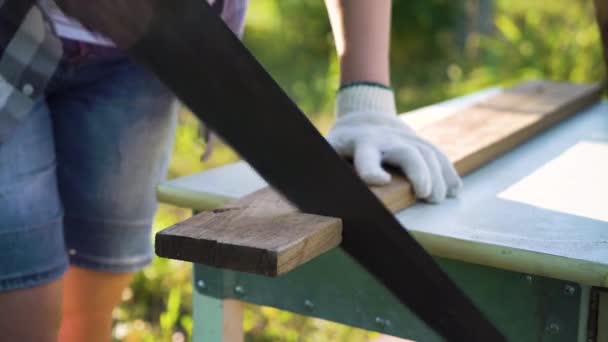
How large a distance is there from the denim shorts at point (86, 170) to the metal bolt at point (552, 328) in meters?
0.76

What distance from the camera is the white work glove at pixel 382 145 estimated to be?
1324mm

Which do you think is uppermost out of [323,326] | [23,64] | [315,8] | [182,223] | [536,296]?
[23,64]

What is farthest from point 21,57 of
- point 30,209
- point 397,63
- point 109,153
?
point 397,63

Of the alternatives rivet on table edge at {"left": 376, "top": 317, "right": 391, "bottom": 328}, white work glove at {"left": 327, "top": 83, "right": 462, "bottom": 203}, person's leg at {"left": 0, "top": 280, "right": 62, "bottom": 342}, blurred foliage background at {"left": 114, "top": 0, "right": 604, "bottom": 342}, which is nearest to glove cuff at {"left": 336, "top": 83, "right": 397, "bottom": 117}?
white work glove at {"left": 327, "top": 83, "right": 462, "bottom": 203}

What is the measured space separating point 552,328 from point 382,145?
1.28ft

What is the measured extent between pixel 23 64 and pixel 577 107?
1.48 metres

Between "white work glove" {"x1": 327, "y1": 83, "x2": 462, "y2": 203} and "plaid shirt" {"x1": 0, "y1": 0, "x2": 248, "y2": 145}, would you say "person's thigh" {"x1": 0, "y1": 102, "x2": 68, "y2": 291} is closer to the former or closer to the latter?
"plaid shirt" {"x1": 0, "y1": 0, "x2": 248, "y2": 145}

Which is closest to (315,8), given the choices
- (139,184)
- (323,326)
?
(323,326)

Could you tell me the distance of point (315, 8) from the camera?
673 cm

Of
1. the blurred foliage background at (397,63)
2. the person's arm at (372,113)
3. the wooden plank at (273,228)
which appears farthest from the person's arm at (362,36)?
the blurred foliage background at (397,63)

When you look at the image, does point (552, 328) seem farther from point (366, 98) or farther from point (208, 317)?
point (208, 317)

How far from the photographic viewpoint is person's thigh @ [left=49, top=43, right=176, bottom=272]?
154 cm

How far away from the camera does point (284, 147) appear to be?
88cm

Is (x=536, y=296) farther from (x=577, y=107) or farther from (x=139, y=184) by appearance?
(x=577, y=107)
